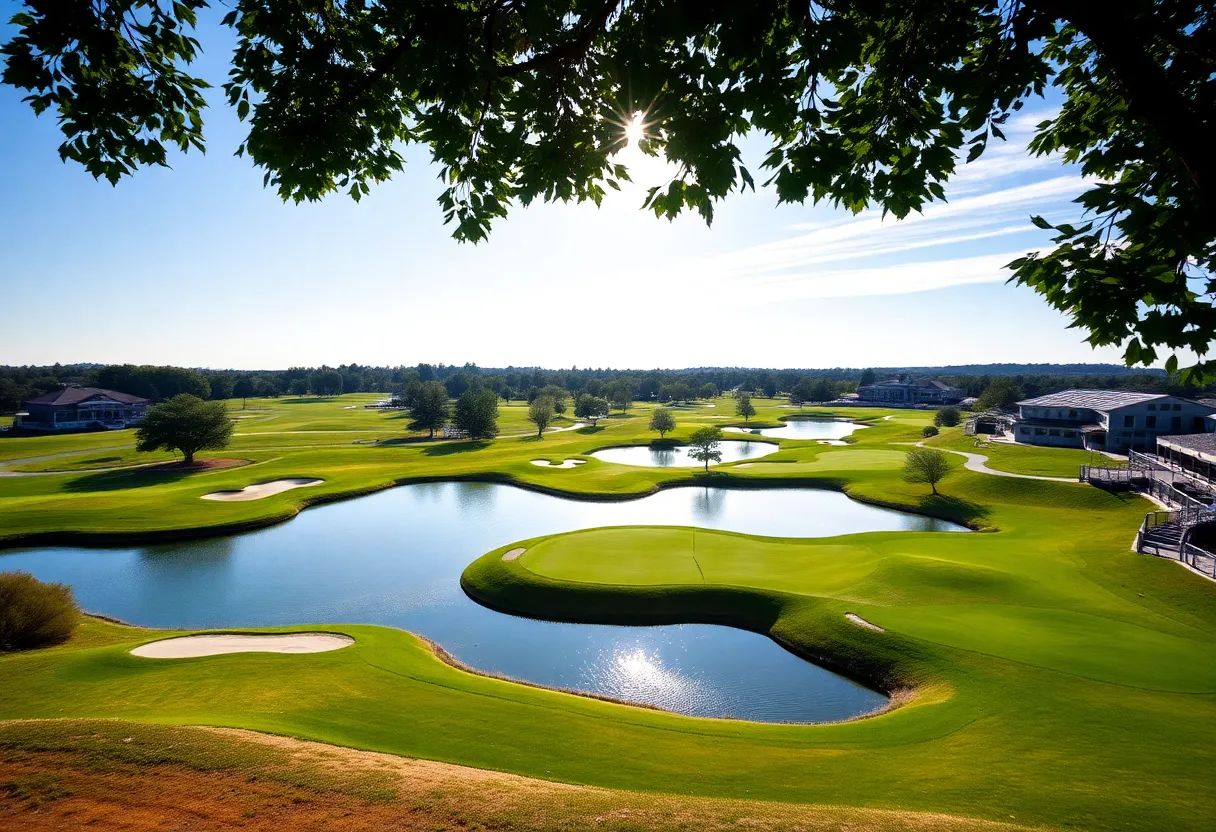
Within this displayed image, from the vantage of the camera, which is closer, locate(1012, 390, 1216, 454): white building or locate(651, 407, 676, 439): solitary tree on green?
locate(1012, 390, 1216, 454): white building

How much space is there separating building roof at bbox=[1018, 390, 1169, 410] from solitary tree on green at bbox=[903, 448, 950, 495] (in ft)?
82.4

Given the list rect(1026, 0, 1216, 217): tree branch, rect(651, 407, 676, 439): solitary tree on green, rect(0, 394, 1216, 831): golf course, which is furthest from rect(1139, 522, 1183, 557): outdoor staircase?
rect(651, 407, 676, 439): solitary tree on green

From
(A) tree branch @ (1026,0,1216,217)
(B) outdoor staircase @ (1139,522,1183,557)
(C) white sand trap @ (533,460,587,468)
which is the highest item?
(A) tree branch @ (1026,0,1216,217)

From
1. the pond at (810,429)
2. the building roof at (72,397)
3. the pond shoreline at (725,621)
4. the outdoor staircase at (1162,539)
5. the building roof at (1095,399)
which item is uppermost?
the building roof at (72,397)

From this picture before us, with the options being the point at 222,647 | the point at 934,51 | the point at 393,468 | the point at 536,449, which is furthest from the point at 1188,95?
the point at 536,449

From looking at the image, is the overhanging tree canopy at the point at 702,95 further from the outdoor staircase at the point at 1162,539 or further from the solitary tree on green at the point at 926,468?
the solitary tree on green at the point at 926,468

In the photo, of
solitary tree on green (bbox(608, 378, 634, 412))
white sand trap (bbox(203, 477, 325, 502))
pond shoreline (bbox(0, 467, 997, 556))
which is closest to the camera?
pond shoreline (bbox(0, 467, 997, 556))

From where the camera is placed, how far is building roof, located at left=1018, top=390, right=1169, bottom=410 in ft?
179

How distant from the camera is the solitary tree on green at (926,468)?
44.6m

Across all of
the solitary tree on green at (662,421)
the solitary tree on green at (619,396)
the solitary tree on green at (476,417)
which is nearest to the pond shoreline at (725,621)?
the solitary tree on green at (662,421)

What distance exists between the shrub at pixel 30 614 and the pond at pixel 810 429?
267ft

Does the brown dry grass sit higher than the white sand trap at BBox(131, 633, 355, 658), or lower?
higher

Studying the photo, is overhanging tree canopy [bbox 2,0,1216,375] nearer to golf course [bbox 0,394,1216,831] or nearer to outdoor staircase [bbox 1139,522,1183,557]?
golf course [bbox 0,394,1216,831]

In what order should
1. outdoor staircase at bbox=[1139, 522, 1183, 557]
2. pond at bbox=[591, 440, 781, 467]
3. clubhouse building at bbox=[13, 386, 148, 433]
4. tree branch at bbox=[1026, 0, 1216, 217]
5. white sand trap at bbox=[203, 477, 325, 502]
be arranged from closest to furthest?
tree branch at bbox=[1026, 0, 1216, 217] < outdoor staircase at bbox=[1139, 522, 1183, 557] < white sand trap at bbox=[203, 477, 325, 502] < pond at bbox=[591, 440, 781, 467] < clubhouse building at bbox=[13, 386, 148, 433]
